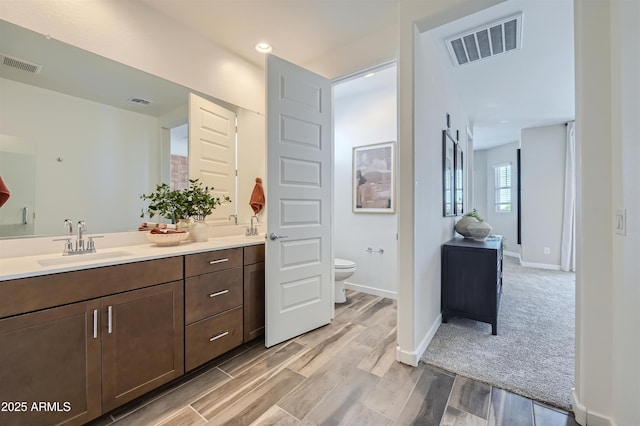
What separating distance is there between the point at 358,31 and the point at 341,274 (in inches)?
94.2

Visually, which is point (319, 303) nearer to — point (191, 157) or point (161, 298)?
point (161, 298)

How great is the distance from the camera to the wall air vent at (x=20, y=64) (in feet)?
4.95

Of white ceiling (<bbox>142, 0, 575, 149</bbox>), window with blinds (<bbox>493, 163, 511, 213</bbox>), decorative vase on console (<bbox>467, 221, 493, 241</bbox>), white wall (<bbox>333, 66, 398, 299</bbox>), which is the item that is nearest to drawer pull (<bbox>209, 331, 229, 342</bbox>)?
white wall (<bbox>333, 66, 398, 299</bbox>)

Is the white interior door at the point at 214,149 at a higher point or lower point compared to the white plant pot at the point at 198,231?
higher

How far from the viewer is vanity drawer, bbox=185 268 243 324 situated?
1.74 meters

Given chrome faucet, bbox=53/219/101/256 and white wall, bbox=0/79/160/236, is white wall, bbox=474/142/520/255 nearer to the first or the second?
white wall, bbox=0/79/160/236

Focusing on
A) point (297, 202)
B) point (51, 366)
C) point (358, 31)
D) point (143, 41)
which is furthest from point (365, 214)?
point (51, 366)

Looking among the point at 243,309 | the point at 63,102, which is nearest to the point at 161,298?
the point at 243,309

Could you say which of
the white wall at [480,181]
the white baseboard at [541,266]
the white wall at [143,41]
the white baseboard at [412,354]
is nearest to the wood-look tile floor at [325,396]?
the white baseboard at [412,354]

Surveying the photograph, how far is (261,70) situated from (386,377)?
10.1ft

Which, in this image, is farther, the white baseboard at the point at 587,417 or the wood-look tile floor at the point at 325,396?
the wood-look tile floor at the point at 325,396

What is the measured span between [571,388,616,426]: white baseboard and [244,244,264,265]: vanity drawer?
6.97 ft

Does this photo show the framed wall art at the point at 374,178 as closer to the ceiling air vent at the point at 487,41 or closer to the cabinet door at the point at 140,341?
the ceiling air vent at the point at 487,41

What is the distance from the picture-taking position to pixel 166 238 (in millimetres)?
1909
